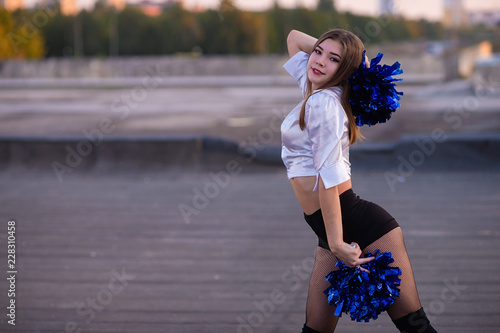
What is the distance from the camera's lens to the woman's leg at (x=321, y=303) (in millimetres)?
2730

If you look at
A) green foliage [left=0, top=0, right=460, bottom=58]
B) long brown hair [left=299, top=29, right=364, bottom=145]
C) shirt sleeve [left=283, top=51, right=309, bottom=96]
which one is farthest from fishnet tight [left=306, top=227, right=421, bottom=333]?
green foliage [left=0, top=0, right=460, bottom=58]

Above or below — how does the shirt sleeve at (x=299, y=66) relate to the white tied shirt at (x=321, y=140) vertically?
above

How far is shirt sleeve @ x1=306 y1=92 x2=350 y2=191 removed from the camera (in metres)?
2.49

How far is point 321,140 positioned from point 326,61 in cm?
38

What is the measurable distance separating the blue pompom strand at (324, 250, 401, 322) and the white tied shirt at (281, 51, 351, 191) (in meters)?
0.37

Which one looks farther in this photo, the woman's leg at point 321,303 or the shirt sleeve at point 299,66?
the shirt sleeve at point 299,66

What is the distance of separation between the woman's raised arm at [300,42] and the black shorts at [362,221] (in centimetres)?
85

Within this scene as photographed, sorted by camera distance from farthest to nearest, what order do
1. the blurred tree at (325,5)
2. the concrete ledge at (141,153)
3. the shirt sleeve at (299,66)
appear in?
the blurred tree at (325,5) → the concrete ledge at (141,153) → the shirt sleeve at (299,66)

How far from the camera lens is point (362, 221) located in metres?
2.62

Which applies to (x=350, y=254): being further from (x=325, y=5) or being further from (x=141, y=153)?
(x=325, y=5)

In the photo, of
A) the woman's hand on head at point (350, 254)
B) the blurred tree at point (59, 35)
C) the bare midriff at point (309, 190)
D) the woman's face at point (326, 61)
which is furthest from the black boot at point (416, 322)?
the blurred tree at point (59, 35)

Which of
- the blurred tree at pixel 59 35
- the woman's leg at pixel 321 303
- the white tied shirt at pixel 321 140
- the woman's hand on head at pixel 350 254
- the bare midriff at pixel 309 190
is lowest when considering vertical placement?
the blurred tree at pixel 59 35

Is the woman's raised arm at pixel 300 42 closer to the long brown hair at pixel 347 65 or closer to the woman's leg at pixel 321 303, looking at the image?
the long brown hair at pixel 347 65

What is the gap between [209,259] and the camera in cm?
519
